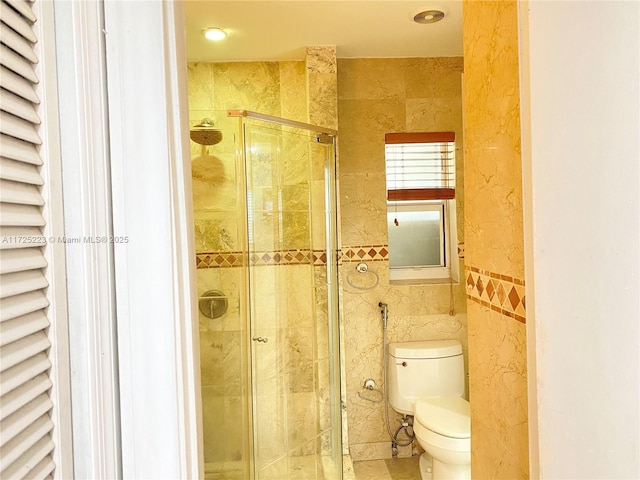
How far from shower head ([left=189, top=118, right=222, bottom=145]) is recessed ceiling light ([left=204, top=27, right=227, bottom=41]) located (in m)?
0.61

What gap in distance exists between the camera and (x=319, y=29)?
2.45 metres

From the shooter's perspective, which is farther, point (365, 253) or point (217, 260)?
point (365, 253)

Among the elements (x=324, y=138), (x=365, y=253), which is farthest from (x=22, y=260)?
(x=365, y=253)

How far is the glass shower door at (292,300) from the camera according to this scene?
2066mm

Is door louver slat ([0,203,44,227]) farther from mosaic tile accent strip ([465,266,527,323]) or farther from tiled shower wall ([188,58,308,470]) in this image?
tiled shower wall ([188,58,308,470])

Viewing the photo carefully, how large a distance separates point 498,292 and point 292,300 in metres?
1.11

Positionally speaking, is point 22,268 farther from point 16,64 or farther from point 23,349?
point 16,64

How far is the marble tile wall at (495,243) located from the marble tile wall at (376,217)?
1.38 metres

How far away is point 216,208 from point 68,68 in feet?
5.17

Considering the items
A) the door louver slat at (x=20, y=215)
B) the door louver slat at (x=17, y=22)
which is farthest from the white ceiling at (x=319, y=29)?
the door louver slat at (x=20, y=215)

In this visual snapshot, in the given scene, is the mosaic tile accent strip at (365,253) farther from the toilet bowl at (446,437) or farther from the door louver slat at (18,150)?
the door louver slat at (18,150)

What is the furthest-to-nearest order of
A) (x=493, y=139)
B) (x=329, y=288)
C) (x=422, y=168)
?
(x=422, y=168) < (x=329, y=288) < (x=493, y=139)

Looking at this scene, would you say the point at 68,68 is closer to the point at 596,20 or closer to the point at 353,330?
the point at 596,20

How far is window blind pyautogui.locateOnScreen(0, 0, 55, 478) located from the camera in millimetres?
479
